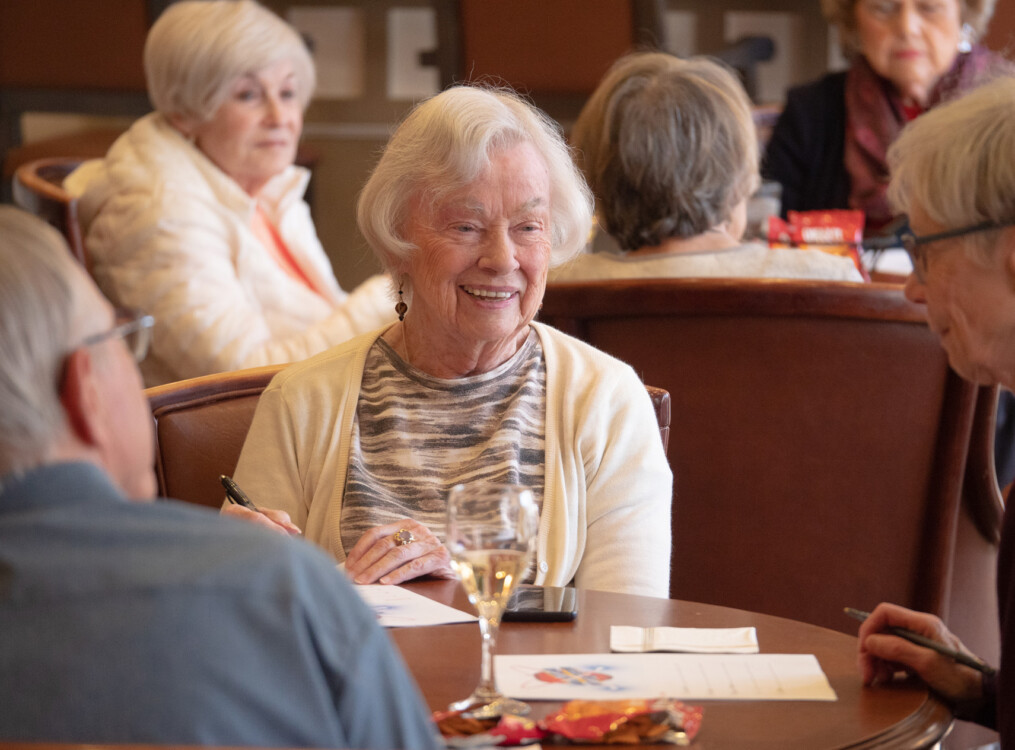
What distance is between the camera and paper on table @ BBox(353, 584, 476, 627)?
4.67 ft

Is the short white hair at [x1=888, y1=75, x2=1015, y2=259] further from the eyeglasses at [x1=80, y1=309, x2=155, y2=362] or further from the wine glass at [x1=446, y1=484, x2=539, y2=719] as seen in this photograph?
the eyeglasses at [x1=80, y1=309, x2=155, y2=362]

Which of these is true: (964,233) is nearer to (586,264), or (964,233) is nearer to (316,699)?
(316,699)

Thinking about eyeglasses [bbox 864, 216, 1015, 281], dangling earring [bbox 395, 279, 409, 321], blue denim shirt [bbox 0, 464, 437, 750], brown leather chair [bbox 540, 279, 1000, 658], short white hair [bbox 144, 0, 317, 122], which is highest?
short white hair [bbox 144, 0, 317, 122]

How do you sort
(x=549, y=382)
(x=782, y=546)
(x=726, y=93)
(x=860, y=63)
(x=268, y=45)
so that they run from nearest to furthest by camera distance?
(x=549, y=382)
(x=782, y=546)
(x=726, y=93)
(x=268, y=45)
(x=860, y=63)

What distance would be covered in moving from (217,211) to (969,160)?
2225mm

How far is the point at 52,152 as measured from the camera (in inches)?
195

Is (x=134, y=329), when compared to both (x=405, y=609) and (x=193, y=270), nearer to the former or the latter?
(x=405, y=609)

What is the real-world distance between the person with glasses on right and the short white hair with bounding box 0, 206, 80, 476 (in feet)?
2.81

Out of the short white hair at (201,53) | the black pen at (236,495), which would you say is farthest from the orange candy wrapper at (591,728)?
the short white hair at (201,53)

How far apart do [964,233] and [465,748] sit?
0.87m

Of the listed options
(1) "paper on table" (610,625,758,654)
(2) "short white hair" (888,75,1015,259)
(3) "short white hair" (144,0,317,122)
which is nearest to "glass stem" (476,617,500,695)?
(1) "paper on table" (610,625,758,654)

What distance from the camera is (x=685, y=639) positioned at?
1377mm

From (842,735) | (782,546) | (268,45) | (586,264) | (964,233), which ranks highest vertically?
(268,45)

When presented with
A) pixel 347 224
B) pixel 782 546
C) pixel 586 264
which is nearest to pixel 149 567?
pixel 782 546
